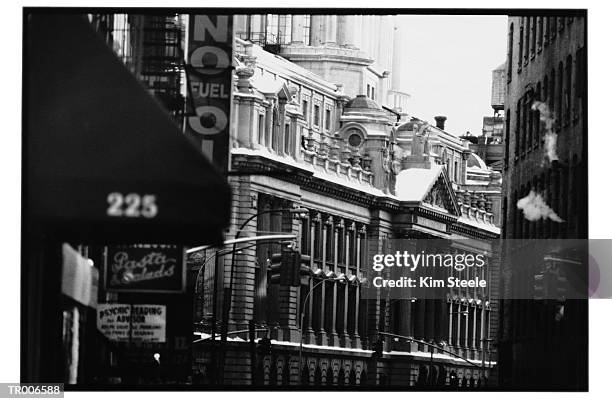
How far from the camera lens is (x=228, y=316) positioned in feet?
120

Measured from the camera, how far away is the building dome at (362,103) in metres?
43.0

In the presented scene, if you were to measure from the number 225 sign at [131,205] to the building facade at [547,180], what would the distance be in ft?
40.7

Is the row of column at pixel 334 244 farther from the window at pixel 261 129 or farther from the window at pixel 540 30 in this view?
the window at pixel 540 30

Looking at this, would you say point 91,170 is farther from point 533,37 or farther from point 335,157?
point 335,157

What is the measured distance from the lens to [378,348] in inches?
1571

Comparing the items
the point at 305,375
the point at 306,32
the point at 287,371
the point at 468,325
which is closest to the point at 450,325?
the point at 468,325

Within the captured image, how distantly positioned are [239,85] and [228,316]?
4.56 m

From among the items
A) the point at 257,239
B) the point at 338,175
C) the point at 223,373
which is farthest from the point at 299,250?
the point at 338,175

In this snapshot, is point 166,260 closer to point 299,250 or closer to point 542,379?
point 542,379

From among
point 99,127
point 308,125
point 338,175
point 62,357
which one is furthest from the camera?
point 338,175

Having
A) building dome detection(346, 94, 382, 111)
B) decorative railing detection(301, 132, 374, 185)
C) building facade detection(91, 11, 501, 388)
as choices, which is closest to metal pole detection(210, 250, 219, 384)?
building facade detection(91, 11, 501, 388)

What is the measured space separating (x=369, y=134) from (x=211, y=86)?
10.7 metres

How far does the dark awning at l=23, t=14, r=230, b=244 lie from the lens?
17031 mm

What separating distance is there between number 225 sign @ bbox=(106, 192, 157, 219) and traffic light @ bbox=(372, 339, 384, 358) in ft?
75.8
